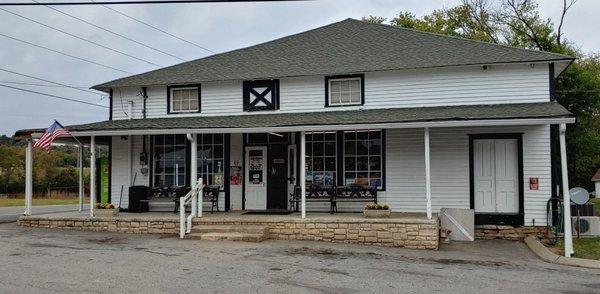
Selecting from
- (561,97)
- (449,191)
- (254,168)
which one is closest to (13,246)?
(254,168)

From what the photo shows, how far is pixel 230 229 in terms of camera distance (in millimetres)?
13172

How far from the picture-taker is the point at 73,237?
13.2 m

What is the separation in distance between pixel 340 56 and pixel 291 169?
3.78 meters

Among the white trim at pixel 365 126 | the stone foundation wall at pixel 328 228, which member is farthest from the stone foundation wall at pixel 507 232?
the white trim at pixel 365 126

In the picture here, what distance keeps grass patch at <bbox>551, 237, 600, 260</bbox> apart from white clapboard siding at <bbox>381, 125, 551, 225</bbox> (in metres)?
1.19

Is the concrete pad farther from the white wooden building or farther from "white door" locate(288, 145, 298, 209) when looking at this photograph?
"white door" locate(288, 145, 298, 209)

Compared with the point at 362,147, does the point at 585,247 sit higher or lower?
lower

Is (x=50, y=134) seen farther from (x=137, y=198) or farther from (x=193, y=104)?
(x=193, y=104)

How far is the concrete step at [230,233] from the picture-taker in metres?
12.6

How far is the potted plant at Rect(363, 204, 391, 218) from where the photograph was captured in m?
13.0

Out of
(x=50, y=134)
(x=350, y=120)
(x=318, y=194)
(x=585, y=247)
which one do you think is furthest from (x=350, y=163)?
(x=50, y=134)

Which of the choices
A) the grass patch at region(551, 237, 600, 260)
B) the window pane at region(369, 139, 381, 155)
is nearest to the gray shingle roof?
the window pane at region(369, 139, 381, 155)

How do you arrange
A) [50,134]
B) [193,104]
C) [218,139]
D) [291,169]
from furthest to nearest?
[193,104]
[218,139]
[291,169]
[50,134]

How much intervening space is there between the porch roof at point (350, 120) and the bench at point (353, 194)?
188 centimetres
